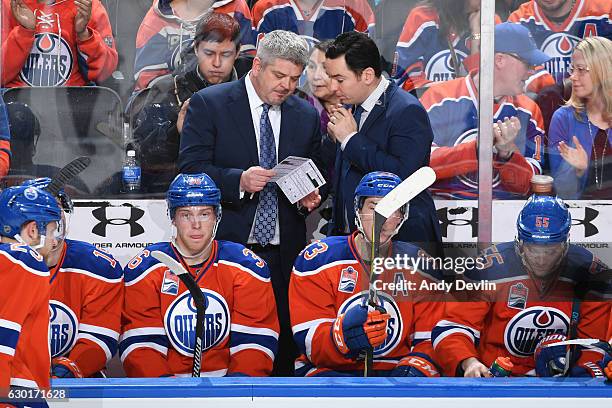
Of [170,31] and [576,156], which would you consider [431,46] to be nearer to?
[576,156]

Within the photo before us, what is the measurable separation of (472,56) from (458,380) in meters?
1.60

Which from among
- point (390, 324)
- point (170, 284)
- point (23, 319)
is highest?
point (23, 319)

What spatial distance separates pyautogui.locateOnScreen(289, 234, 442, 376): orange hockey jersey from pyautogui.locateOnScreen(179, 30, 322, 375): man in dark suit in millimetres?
417

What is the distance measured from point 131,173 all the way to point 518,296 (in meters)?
1.49

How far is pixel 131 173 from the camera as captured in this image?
12.6 feet

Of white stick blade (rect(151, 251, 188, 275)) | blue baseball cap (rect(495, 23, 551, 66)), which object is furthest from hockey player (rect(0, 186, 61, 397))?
blue baseball cap (rect(495, 23, 551, 66))

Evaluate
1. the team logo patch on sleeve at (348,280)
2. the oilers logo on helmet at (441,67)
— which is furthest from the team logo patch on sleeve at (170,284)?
the oilers logo on helmet at (441,67)

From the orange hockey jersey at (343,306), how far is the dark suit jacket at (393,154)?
1.01 feet

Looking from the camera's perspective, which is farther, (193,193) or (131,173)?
(131,173)

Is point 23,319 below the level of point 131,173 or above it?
below

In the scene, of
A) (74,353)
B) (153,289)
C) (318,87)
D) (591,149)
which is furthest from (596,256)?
(74,353)

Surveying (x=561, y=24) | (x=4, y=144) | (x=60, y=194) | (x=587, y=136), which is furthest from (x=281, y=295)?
(x=561, y=24)

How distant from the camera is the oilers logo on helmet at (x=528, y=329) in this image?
331cm

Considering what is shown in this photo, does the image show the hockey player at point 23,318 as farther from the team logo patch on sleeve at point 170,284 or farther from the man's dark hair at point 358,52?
the man's dark hair at point 358,52
